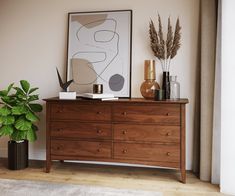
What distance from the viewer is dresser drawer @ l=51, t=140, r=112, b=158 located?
276cm

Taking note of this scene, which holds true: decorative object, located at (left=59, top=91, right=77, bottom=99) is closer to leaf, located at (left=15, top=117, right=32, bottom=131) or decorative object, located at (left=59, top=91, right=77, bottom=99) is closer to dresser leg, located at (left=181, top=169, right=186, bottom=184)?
leaf, located at (left=15, top=117, right=32, bottom=131)

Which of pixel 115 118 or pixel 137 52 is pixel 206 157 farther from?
pixel 137 52

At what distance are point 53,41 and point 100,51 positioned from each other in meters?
0.69

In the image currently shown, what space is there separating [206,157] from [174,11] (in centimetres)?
175

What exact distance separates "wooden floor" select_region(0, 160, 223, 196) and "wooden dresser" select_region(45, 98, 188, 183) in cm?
15

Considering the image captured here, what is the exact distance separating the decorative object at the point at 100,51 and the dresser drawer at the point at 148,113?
0.42 meters

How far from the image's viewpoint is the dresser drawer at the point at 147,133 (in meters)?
2.61

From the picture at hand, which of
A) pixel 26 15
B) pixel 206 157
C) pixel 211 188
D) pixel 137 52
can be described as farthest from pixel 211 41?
pixel 26 15

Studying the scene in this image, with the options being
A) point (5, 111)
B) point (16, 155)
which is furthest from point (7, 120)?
point (16, 155)

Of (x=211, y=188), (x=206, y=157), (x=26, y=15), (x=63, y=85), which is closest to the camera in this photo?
(x=211, y=188)

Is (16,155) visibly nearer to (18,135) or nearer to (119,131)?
(18,135)

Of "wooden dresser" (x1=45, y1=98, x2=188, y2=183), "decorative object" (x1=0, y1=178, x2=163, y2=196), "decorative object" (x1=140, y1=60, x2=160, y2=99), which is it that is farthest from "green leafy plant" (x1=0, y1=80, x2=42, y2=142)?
"decorative object" (x1=140, y1=60, x2=160, y2=99)

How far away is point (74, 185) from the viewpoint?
8.38 ft

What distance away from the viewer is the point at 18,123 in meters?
2.88
